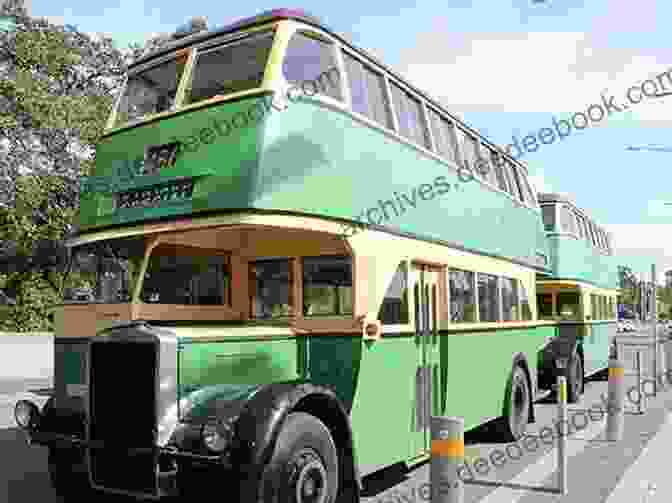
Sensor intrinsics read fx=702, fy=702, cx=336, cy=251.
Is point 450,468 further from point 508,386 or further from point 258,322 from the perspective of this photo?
point 508,386

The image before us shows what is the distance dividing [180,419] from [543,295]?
38.5ft

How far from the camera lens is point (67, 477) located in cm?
544

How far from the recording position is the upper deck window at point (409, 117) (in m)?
7.04

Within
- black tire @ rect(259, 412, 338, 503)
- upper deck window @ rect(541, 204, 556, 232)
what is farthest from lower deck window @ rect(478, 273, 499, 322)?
upper deck window @ rect(541, 204, 556, 232)

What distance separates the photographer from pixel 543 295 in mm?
15141

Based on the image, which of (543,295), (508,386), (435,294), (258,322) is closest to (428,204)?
(435,294)

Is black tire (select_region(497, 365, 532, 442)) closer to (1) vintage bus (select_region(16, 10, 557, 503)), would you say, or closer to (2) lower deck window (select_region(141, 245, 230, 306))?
(1) vintage bus (select_region(16, 10, 557, 503))

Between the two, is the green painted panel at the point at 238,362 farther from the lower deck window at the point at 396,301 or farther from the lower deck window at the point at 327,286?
the lower deck window at the point at 396,301

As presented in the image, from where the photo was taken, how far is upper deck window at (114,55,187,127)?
618 centimetres

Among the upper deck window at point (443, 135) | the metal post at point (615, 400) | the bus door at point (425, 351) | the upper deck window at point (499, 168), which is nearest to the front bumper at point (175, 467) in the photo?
the bus door at point (425, 351)

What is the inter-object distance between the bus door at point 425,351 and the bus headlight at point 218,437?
2.78 meters

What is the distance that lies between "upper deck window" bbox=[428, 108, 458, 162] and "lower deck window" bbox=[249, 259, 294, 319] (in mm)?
2576

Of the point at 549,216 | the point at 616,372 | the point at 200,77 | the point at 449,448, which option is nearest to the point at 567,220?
the point at 549,216

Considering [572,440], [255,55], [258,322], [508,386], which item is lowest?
[572,440]
